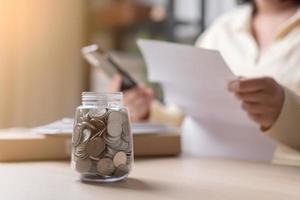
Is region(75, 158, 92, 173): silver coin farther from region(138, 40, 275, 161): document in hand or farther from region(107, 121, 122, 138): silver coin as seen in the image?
region(138, 40, 275, 161): document in hand

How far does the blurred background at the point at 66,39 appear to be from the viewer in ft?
5.72

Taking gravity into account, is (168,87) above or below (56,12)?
below

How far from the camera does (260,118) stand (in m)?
0.87

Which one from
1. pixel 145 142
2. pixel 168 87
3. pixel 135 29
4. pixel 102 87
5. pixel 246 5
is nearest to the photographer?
pixel 145 142

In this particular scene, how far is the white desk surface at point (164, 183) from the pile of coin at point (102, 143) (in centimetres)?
2

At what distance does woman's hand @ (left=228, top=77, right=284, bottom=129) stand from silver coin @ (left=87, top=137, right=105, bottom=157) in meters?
0.29

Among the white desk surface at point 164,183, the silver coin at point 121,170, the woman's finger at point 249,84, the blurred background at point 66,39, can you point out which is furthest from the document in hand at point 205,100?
the blurred background at point 66,39

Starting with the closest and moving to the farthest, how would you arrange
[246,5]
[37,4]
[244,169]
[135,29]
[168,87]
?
1. [244,169]
2. [168,87]
3. [246,5]
4. [37,4]
5. [135,29]

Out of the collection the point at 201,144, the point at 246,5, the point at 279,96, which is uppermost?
the point at 246,5

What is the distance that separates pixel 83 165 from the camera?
2.08 feet

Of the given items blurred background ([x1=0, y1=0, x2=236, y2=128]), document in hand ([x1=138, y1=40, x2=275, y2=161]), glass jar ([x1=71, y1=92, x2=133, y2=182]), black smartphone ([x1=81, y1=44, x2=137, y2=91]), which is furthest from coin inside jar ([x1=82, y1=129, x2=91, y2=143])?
blurred background ([x1=0, y1=0, x2=236, y2=128])

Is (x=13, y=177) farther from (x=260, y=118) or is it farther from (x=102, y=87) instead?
(x=102, y=87)

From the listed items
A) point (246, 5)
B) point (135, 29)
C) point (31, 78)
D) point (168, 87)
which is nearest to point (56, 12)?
point (31, 78)

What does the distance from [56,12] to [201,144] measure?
1.02m
